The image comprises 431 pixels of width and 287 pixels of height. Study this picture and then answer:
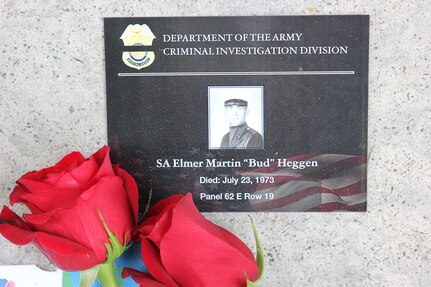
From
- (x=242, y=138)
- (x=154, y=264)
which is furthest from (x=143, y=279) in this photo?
(x=242, y=138)

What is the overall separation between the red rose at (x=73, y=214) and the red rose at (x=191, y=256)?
0.04m

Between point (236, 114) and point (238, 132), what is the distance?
0.02 meters

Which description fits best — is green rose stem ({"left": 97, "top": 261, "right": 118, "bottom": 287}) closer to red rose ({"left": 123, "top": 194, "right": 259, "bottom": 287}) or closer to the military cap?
red rose ({"left": 123, "top": 194, "right": 259, "bottom": 287})

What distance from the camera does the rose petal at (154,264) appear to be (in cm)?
38

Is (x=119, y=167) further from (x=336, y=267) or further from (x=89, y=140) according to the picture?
(x=336, y=267)

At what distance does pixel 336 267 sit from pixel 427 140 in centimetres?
15

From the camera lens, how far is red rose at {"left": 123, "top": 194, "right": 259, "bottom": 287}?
37cm

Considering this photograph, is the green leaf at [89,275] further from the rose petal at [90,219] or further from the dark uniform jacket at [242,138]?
the dark uniform jacket at [242,138]

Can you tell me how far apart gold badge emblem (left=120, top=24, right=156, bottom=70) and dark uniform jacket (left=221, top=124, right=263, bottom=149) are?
0.33 feet

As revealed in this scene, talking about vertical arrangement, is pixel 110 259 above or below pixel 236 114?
below

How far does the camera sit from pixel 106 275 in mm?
418

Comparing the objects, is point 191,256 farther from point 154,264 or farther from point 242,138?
point 242,138

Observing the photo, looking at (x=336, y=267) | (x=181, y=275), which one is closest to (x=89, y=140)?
(x=181, y=275)

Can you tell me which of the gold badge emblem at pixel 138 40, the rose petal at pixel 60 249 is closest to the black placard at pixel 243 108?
the gold badge emblem at pixel 138 40
